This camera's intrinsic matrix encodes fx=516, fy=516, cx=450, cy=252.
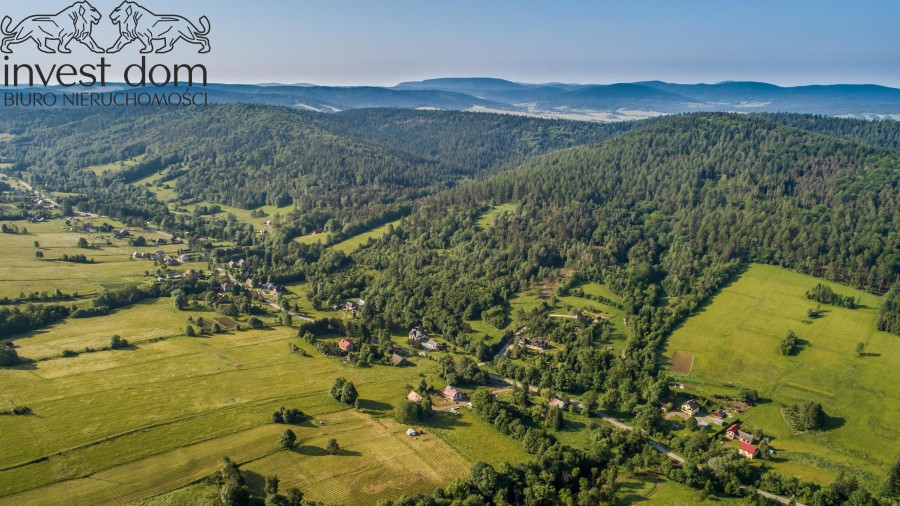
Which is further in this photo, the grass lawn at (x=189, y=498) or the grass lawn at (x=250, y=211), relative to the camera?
the grass lawn at (x=250, y=211)

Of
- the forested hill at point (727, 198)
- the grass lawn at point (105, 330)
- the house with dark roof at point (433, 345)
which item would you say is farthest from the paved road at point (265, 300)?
the forested hill at point (727, 198)

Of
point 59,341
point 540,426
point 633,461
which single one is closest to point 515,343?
point 540,426

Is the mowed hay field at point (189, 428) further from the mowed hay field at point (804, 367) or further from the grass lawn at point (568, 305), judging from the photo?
the mowed hay field at point (804, 367)

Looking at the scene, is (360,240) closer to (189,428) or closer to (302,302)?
(302,302)

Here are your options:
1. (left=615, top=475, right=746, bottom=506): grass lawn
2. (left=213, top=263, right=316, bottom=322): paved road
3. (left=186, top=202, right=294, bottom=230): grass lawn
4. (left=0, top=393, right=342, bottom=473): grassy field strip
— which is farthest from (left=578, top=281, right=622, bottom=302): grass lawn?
(left=186, top=202, right=294, bottom=230): grass lawn

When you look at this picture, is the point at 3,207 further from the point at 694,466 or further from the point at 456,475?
the point at 694,466

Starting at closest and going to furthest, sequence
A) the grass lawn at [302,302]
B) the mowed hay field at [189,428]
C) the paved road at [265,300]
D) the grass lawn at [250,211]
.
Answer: the mowed hay field at [189,428], the paved road at [265,300], the grass lawn at [302,302], the grass lawn at [250,211]
